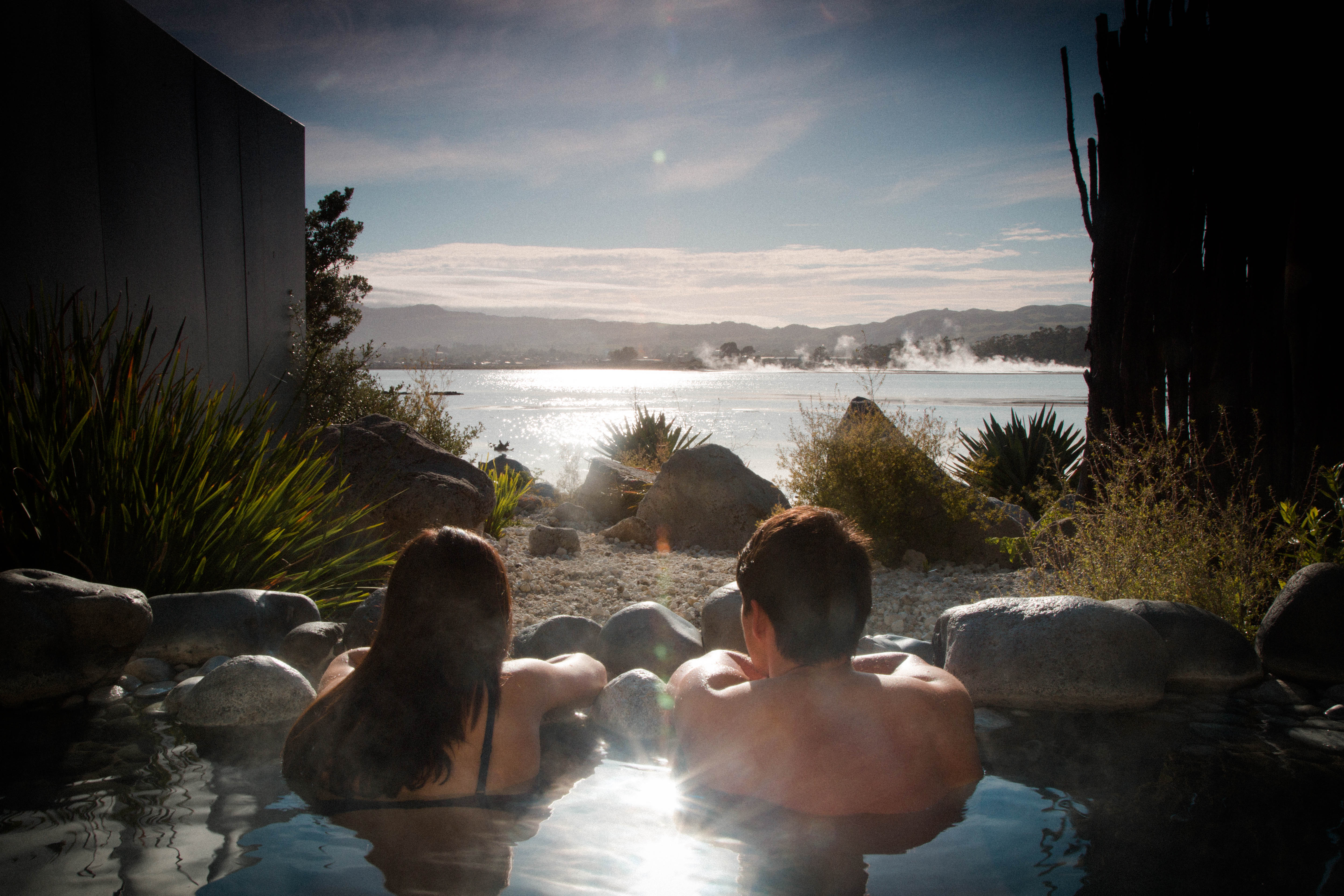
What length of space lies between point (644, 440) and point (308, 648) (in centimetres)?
949

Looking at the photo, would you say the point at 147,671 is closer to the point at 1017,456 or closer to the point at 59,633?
the point at 59,633

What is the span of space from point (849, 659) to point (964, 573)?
5.11 meters

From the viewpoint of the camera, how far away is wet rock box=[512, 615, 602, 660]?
425 centimetres

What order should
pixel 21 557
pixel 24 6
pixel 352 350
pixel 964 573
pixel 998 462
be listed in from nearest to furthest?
1. pixel 21 557
2. pixel 24 6
3. pixel 964 573
4. pixel 998 462
5. pixel 352 350

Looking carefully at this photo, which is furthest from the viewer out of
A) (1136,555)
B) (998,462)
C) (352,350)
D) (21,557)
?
(352,350)

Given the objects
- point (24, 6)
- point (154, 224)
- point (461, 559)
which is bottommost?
point (461, 559)

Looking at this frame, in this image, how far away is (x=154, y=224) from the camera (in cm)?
672

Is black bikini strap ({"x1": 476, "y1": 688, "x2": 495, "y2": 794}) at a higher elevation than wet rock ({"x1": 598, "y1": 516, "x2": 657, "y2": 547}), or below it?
higher

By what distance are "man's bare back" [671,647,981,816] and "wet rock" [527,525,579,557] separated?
16.5 feet

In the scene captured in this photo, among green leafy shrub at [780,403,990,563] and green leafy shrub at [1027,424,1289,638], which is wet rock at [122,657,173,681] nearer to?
green leafy shrub at [1027,424,1289,638]

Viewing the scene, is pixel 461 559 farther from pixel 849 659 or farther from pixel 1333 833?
pixel 1333 833

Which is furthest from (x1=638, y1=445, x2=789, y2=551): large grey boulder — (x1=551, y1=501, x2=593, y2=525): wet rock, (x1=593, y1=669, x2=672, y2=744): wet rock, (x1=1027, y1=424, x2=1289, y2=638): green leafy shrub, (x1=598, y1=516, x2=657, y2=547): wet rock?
(x1=593, y1=669, x2=672, y2=744): wet rock

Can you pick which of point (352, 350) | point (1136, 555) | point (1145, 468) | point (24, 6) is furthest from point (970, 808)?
point (352, 350)

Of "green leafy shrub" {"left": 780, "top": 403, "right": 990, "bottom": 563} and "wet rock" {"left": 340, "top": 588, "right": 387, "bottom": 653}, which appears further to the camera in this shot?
"green leafy shrub" {"left": 780, "top": 403, "right": 990, "bottom": 563}
